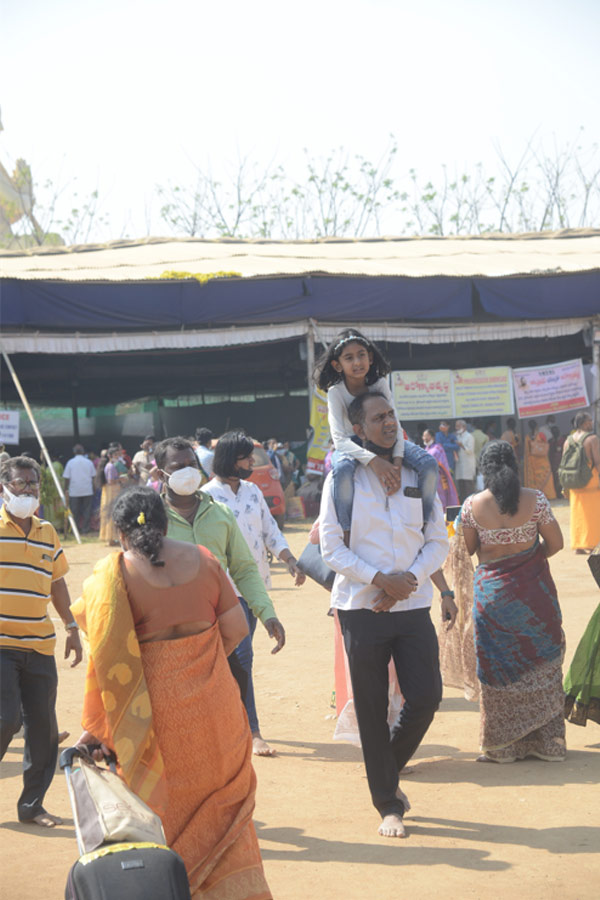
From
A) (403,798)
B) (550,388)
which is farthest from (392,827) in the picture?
(550,388)

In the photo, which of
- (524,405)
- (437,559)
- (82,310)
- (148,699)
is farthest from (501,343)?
(148,699)

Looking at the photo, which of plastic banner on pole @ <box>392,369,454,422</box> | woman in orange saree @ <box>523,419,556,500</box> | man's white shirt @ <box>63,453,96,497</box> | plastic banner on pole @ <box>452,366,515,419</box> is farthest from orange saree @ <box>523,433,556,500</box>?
man's white shirt @ <box>63,453,96,497</box>

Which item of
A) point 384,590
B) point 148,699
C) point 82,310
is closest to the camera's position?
point 148,699

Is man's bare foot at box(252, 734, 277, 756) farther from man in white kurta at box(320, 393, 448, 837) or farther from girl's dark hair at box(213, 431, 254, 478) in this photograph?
girl's dark hair at box(213, 431, 254, 478)

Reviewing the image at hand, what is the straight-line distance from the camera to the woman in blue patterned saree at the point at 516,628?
5461 mm

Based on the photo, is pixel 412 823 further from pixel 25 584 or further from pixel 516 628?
pixel 25 584

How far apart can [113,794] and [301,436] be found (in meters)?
20.3

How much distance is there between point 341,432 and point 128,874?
2.45 metres

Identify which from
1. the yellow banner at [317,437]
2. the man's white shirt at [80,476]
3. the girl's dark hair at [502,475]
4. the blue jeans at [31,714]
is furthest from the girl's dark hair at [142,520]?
the man's white shirt at [80,476]

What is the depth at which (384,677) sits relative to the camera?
456cm

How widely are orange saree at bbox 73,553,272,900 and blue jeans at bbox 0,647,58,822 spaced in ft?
5.06

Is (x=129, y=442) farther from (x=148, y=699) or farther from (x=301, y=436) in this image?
(x=148, y=699)

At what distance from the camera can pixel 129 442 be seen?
22781 millimetres

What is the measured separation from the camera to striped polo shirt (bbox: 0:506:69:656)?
500cm
